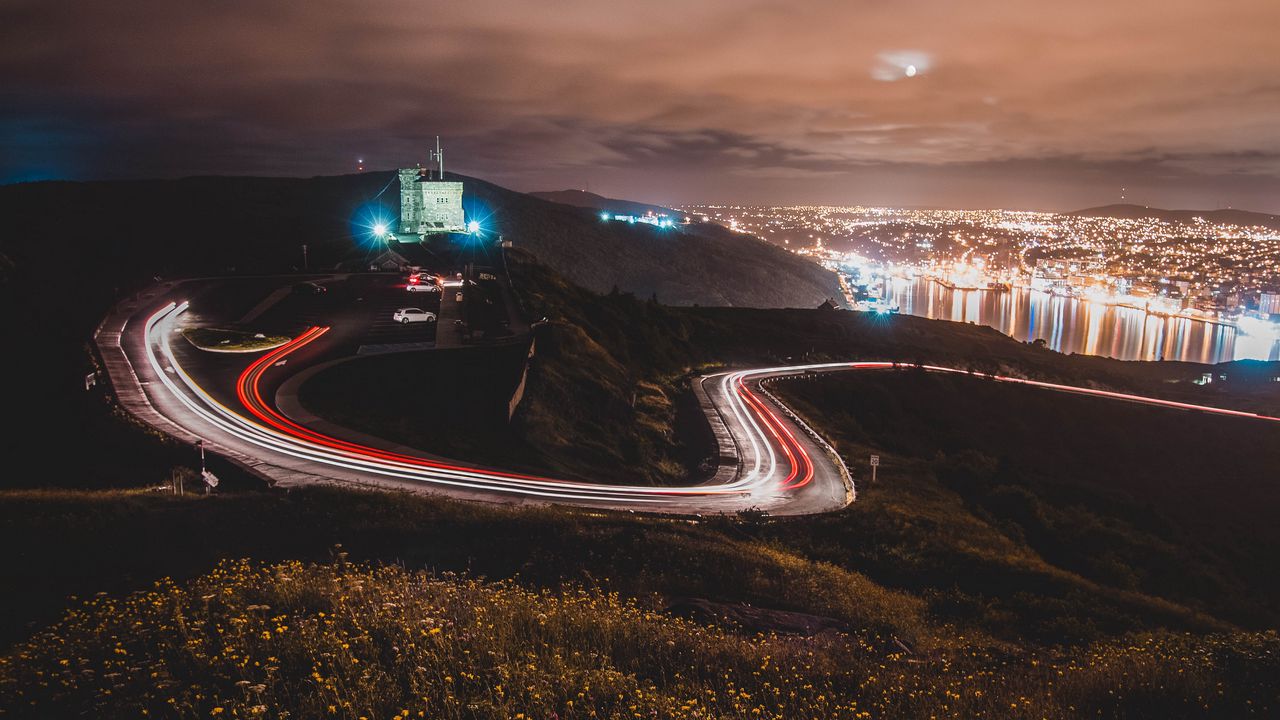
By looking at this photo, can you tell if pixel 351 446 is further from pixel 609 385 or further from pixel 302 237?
pixel 302 237

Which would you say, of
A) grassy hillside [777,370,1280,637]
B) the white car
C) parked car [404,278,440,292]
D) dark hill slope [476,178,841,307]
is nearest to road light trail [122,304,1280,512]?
grassy hillside [777,370,1280,637]

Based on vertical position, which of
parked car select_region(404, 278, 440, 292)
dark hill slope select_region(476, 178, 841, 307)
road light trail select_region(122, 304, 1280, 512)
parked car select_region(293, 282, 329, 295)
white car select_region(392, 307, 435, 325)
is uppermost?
dark hill slope select_region(476, 178, 841, 307)

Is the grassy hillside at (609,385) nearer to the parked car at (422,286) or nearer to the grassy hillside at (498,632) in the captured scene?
the parked car at (422,286)

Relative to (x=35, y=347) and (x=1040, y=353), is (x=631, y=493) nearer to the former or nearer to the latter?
(x=35, y=347)

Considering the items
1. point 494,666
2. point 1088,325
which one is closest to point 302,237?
point 494,666

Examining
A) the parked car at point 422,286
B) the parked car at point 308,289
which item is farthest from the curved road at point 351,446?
the parked car at point 422,286

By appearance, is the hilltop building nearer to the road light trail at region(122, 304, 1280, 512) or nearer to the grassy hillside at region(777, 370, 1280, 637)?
the road light trail at region(122, 304, 1280, 512)
